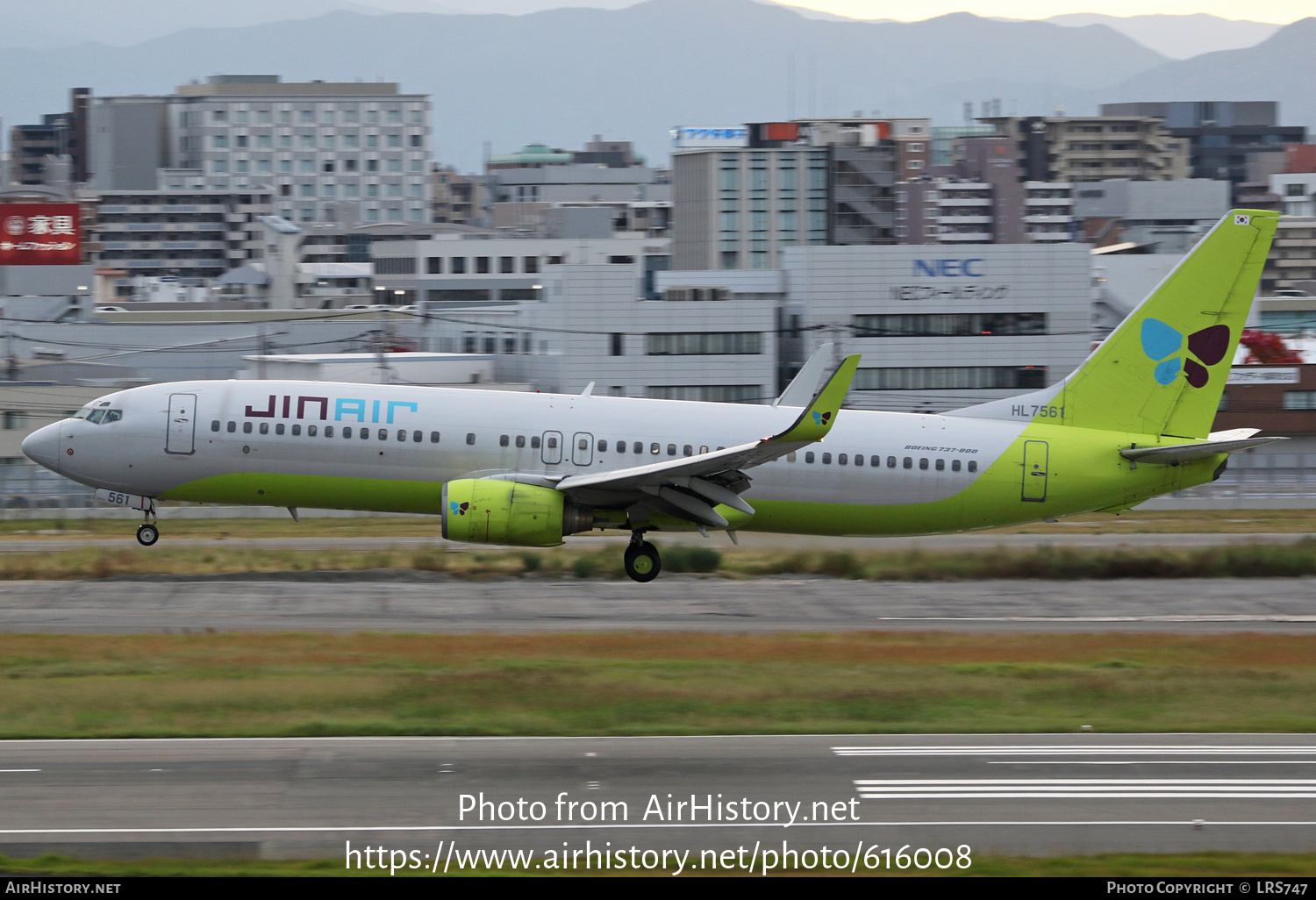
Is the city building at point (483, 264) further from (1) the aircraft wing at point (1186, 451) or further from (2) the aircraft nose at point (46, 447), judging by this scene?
(1) the aircraft wing at point (1186, 451)

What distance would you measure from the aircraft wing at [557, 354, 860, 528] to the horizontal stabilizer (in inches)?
292

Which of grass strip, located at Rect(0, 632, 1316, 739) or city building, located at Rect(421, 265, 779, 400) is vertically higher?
city building, located at Rect(421, 265, 779, 400)

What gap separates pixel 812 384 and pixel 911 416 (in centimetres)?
246

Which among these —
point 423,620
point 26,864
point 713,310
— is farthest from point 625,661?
point 713,310

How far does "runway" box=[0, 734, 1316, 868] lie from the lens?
14.3 metres

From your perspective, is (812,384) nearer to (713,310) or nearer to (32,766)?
(32,766)

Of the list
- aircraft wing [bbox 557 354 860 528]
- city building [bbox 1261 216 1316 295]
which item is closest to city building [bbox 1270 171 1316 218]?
city building [bbox 1261 216 1316 295]

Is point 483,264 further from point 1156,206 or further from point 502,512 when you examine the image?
point 502,512

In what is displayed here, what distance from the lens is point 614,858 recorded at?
13805 mm

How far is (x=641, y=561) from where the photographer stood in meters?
31.2

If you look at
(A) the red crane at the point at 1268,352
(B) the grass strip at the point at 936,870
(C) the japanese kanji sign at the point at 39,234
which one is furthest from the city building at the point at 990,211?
(B) the grass strip at the point at 936,870

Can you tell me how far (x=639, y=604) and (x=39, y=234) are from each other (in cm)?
9682

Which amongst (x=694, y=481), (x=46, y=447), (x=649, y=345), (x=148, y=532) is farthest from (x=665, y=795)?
(x=649, y=345)

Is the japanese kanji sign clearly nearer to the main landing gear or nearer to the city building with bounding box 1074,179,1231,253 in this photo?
the main landing gear
